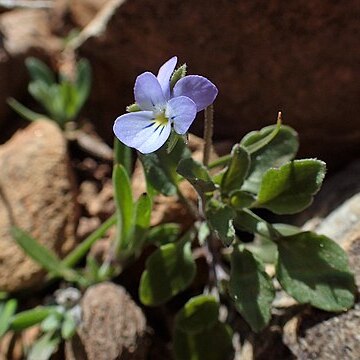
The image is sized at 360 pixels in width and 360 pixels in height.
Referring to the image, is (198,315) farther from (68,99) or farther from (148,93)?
(68,99)

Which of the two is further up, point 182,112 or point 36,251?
point 182,112

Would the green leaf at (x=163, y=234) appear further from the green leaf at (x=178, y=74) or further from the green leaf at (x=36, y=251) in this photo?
the green leaf at (x=178, y=74)

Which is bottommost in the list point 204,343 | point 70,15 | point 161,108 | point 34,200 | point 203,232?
point 204,343

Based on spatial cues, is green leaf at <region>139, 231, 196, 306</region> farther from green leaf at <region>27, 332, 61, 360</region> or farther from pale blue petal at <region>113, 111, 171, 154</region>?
pale blue petal at <region>113, 111, 171, 154</region>

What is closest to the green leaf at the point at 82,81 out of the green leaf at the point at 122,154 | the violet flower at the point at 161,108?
the green leaf at the point at 122,154

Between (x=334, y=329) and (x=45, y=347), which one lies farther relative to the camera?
(x=45, y=347)

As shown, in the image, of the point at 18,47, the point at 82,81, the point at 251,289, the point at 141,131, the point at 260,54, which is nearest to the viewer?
the point at 141,131

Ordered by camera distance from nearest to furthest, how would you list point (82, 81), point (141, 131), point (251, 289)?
point (141, 131), point (251, 289), point (82, 81)

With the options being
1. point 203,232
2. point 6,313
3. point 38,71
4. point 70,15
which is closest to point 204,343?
point 203,232

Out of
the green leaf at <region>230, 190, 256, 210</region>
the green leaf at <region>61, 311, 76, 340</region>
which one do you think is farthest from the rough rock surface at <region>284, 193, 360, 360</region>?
the green leaf at <region>61, 311, 76, 340</region>
